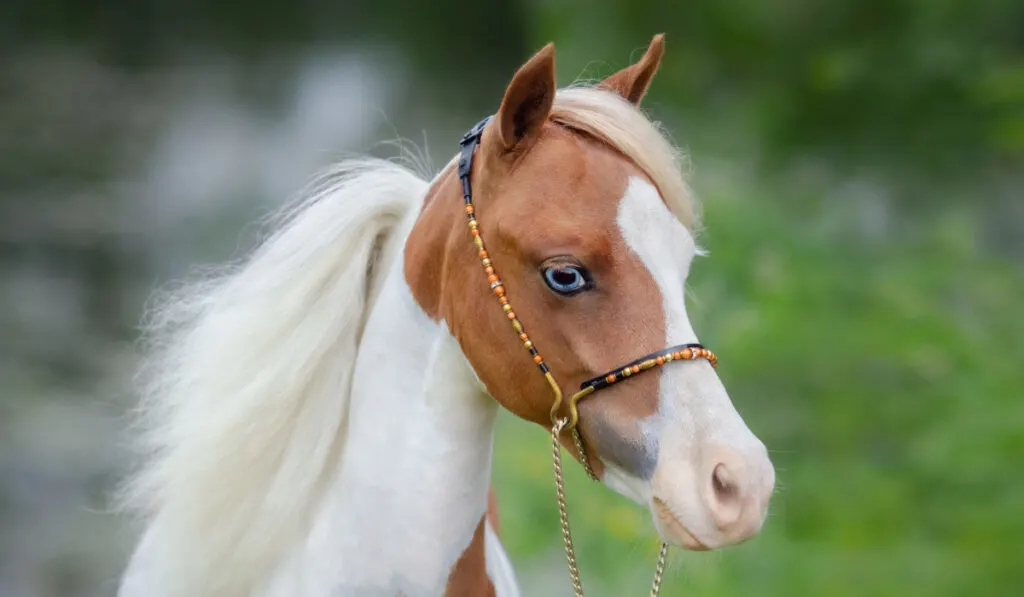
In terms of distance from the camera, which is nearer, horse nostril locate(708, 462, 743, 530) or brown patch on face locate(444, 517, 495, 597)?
horse nostril locate(708, 462, 743, 530)

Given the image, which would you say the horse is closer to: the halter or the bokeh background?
the halter

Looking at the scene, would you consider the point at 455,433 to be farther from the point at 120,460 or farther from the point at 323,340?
the point at 120,460

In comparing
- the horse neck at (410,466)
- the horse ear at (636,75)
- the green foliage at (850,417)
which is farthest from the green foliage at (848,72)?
the horse neck at (410,466)

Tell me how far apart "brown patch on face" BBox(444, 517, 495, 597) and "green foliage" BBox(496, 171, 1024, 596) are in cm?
153

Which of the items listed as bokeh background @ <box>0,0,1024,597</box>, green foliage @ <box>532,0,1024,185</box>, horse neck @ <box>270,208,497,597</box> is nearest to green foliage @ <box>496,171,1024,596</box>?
bokeh background @ <box>0,0,1024,597</box>

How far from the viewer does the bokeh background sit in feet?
10.2

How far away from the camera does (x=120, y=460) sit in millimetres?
4219

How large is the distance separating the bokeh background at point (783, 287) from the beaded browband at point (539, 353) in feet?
4.37

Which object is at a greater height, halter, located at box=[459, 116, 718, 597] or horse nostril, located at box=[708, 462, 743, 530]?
halter, located at box=[459, 116, 718, 597]

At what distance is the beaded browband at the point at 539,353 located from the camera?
989 mm

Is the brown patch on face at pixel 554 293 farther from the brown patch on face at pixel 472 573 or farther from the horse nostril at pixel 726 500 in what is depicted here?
the brown patch on face at pixel 472 573

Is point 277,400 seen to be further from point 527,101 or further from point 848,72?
point 848,72

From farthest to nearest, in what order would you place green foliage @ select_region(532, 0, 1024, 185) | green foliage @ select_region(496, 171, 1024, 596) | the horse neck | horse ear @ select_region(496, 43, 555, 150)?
green foliage @ select_region(532, 0, 1024, 185)
green foliage @ select_region(496, 171, 1024, 596)
the horse neck
horse ear @ select_region(496, 43, 555, 150)

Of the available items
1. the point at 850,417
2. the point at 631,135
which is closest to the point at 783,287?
the point at 850,417
